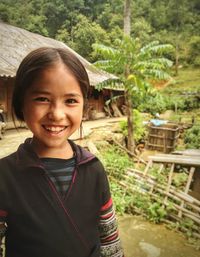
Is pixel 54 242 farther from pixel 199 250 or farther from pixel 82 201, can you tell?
pixel 199 250

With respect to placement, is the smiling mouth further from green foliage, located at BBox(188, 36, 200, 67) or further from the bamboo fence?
green foliage, located at BBox(188, 36, 200, 67)

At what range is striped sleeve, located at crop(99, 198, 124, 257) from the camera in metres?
1.37

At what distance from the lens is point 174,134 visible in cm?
1228

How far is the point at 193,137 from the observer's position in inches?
530

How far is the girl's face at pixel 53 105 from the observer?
1139 millimetres

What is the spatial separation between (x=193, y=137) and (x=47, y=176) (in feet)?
43.1

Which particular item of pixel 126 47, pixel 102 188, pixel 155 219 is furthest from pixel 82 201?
pixel 126 47

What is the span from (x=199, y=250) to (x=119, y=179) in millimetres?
2908

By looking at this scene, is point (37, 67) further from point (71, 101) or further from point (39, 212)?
point (39, 212)

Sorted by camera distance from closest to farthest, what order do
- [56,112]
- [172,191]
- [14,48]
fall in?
[56,112]
[172,191]
[14,48]

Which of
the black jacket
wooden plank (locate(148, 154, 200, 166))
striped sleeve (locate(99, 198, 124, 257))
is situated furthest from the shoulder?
wooden plank (locate(148, 154, 200, 166))

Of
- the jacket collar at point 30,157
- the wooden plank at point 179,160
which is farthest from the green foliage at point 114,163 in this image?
the jacket collar at point 30,157

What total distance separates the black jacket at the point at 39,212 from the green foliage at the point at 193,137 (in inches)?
476

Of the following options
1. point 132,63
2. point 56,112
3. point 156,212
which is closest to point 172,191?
point 156,212
